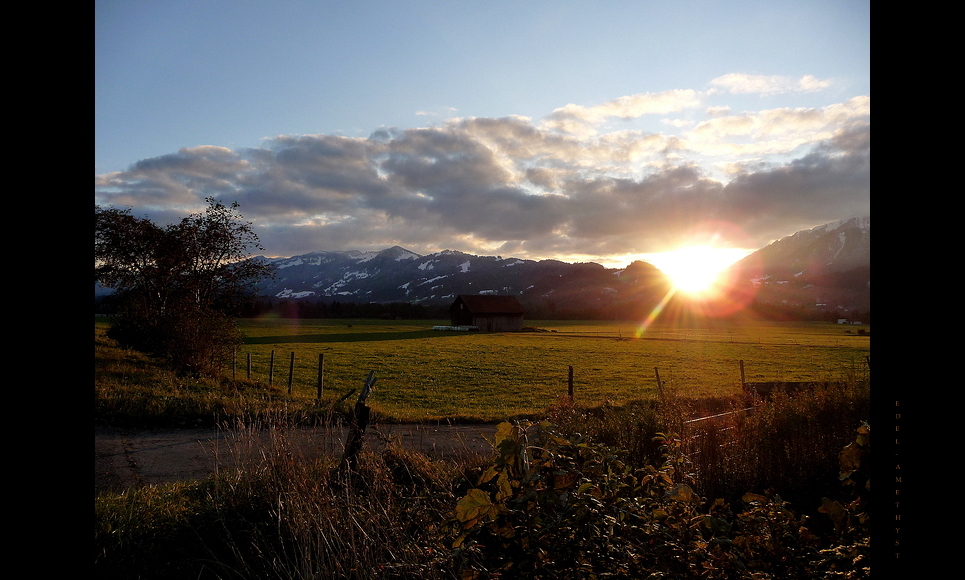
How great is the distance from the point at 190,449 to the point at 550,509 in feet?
31.8

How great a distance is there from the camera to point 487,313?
7831cm

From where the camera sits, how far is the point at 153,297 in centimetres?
2228

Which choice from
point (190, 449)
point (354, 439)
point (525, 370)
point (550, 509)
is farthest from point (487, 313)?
point (550, 509)

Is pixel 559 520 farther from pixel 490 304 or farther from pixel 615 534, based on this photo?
pixel 490 304

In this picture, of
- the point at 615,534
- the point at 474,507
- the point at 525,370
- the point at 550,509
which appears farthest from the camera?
the point at 525,370

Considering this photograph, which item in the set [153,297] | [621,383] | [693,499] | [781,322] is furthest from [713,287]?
[693,499]

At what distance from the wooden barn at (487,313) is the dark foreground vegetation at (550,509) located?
68071 mm

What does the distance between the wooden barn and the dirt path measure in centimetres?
6459

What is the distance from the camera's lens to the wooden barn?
7800 cm

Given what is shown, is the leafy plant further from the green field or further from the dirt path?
the green field

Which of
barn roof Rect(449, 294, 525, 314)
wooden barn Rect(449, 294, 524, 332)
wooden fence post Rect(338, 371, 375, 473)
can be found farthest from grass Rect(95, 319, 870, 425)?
barn roof Rect(449, 294, 525, 314)
